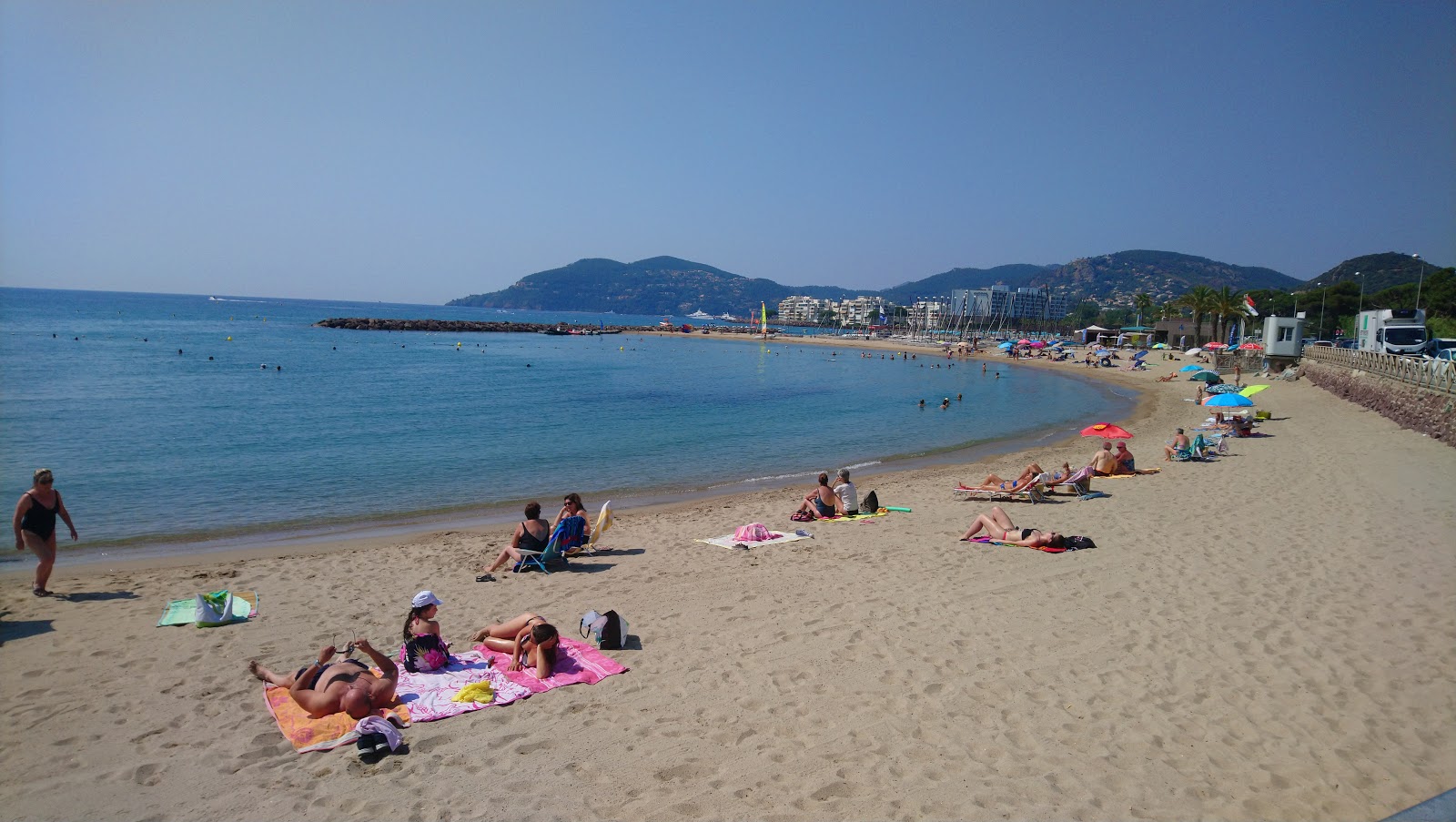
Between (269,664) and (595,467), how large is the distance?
1278 cm

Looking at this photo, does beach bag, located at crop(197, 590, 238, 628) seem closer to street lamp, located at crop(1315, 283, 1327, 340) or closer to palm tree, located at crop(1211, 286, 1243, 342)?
palm tree, located at crop(1211, 286, 1243, 342)

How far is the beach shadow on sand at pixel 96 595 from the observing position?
28.7 feet

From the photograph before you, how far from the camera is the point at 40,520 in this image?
838 centimetres

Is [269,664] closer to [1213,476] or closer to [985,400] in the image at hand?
[1213,476]

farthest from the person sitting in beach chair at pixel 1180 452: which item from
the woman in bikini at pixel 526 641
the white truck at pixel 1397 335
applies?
the white truck at pixel 1397 335

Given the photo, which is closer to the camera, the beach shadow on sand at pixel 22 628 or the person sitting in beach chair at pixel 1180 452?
the beach shadow on sand at pixel 22 628

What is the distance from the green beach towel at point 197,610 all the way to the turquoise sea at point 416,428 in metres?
5.46

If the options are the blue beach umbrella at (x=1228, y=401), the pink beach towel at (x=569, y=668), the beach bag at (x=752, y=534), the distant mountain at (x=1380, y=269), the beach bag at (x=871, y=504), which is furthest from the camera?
the distant mountain at (x=1380, y=269)

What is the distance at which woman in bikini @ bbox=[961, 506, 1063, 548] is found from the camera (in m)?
9.81

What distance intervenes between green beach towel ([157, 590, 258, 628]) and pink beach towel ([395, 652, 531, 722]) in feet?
9.11

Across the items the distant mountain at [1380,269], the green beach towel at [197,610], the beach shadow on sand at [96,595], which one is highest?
the distant mountain at [1380,269]

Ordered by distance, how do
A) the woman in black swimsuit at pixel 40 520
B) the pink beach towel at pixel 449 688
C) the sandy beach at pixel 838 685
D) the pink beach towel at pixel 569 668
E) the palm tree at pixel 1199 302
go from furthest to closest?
1. the palm tree at pixel 1199 302
2. the woman in black swimsuit at pixel 40 520
3. the pink beach towel at pixel 569 668
4. the pink beach towel at pixel 449 688
5. the sandy beach at pixel 838 685

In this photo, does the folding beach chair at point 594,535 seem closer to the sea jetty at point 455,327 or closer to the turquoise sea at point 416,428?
the turquoise sea at point 416,428

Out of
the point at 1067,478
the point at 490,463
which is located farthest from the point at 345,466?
the point at 1067,478
